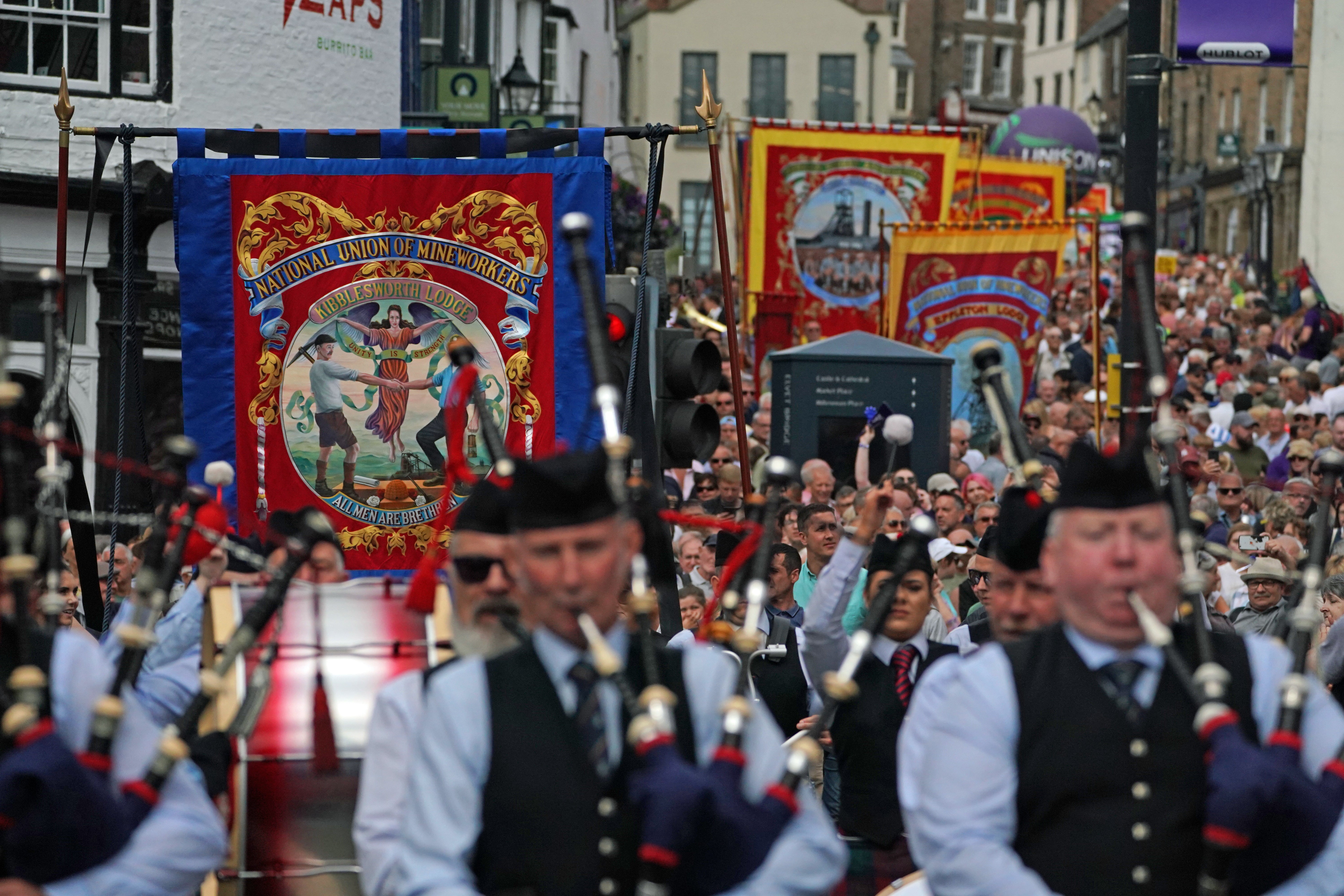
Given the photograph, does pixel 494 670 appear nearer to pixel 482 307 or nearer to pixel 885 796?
pixel 885 796

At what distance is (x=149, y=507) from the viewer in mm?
13070

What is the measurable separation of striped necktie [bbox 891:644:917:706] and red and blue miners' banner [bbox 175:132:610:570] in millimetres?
2272

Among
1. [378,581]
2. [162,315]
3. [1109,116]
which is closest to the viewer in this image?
[378,581]

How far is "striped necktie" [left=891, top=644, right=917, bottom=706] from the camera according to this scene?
588 centimetres

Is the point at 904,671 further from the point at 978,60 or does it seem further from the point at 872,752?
the point at 978,60

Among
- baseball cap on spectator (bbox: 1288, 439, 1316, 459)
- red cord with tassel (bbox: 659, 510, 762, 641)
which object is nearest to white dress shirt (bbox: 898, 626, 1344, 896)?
red cord with tassel (bbox: 659, 510, 762, 641)

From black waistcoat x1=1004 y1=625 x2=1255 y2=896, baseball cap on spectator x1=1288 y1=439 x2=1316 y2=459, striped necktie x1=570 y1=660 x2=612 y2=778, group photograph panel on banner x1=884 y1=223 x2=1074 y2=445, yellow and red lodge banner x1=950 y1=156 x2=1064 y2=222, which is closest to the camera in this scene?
striped necktie x1=570 y1=660 x2=612 y2=778

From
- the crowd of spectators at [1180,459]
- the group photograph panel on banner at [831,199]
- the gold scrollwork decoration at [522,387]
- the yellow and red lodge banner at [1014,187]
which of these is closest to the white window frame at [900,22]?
the yellow and red lodge banner at [1014,187]

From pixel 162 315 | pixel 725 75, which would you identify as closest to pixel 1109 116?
pixel 725 75

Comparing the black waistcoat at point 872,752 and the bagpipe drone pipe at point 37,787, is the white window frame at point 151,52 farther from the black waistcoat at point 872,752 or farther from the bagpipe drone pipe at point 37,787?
the bagpipe drone pipe at point 37,787

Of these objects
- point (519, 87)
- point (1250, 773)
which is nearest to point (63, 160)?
point (1250, 773)

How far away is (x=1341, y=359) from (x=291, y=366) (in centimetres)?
1339

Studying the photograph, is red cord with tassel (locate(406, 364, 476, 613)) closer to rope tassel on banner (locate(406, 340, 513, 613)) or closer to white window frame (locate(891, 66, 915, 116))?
rope tassel on banner (locate(406, 340, 513, 613))

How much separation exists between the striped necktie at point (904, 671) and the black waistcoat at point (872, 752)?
0.04 ft
